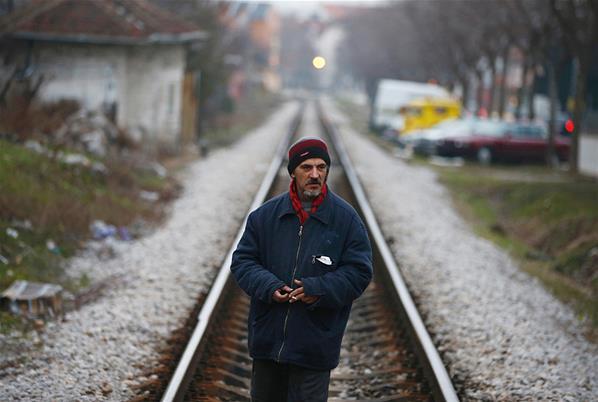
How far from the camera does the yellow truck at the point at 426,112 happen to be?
113 ft

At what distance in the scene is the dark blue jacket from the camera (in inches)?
165

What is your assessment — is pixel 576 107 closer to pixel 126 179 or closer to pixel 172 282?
pixel 126 179

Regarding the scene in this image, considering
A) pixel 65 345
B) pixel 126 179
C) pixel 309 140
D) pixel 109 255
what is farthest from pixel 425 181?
pixel 309 140

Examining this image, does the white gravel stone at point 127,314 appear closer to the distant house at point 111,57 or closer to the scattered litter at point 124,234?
the scattered litter at point 124,234

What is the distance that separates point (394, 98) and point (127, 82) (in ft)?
60.7

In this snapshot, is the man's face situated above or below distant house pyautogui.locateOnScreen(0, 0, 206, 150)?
below

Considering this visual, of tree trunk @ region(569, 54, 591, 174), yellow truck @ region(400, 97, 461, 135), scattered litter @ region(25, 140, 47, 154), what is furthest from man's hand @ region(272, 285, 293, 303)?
yellow truck @ region(400, 97, 461, 135)

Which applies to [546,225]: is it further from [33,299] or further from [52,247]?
[33,299]

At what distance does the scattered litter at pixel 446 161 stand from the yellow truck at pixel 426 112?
5727 millimetres

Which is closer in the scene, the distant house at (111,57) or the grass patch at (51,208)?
the grass patch at (51,208)

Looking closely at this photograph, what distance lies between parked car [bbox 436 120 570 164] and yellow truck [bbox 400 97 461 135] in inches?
239

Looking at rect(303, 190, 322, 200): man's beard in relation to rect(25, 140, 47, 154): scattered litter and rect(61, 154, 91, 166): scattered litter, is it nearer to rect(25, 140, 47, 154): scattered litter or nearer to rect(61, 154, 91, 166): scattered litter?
rect(61, 154, 91, 166): scattered litter

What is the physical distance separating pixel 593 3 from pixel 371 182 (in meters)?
6.99

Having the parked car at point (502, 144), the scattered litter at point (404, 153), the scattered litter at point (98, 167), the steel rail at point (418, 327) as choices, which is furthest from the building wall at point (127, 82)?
the steel rail at point (418, 327)
